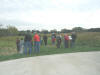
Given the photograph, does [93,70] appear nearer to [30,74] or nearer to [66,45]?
[30,74]

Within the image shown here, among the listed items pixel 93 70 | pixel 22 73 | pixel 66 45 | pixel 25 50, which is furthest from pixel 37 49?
pixel 93 70

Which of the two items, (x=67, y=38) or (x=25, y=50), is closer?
(x=25, y=50)

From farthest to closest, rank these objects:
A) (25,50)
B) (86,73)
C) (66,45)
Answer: (66,45)
(25,50)
(86,73)

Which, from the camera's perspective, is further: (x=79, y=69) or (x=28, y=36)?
(x=28, y=36)

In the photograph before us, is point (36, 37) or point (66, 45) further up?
point (36, 37)

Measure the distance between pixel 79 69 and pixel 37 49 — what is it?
4456 mm

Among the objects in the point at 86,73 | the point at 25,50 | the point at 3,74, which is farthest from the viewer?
the point at 25,50

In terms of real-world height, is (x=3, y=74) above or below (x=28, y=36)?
below

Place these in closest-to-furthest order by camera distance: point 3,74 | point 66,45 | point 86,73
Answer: point 86,73 → point 3,74 → point 66,45

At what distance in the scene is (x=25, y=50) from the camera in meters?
7.72

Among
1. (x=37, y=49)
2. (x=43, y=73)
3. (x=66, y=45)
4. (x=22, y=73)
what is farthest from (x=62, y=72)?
(x=66, y=45)

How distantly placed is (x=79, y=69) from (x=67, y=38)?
6.45 m

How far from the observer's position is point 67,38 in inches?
408

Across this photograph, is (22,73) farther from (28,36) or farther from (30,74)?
(28,36)
